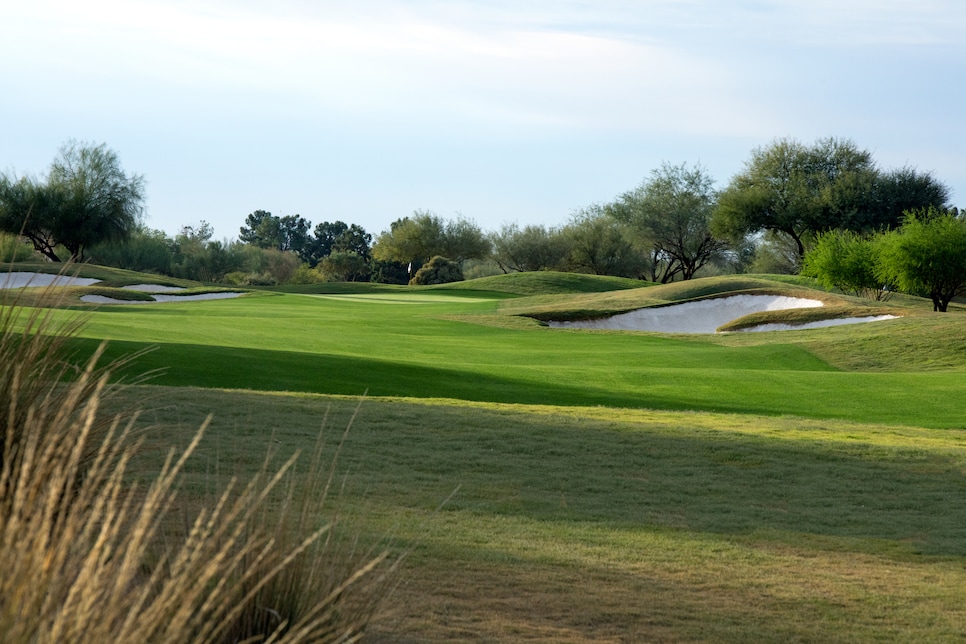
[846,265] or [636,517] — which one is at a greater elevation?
[846,265]

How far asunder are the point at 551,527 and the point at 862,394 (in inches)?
469

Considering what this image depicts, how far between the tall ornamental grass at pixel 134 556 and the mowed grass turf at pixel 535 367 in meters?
7.29

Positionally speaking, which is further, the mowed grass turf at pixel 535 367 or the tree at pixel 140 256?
the tree at pixel 140 256

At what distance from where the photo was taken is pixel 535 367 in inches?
812

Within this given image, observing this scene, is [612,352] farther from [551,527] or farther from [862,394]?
[551,527]

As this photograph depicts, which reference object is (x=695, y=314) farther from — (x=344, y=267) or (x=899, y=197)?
(x=344, y=267)

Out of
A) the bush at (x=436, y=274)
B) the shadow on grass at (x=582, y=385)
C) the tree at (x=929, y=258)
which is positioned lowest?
the shadow on grass at (x=582, y=385)

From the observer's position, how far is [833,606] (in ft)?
19.1

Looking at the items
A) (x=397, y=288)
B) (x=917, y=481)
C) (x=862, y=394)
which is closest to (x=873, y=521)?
(x=917, y=481)

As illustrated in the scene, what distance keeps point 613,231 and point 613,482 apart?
6491cm

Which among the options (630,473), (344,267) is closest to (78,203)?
(344,267)

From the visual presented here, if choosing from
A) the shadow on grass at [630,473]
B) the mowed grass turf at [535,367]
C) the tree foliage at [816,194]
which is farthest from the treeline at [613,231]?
the shadow on grass at [630,473]

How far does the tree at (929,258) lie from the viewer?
34781 millimetres

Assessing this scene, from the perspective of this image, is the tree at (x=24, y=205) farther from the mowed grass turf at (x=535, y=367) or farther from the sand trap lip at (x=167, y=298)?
Answer: the mowed grass turf at (x=535, y=367)
